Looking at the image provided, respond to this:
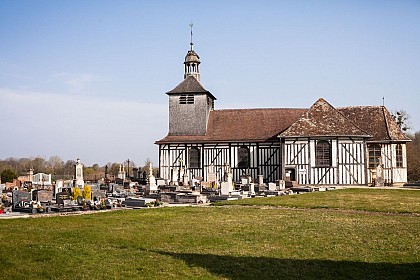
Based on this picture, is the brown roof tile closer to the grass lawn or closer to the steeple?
the steeple

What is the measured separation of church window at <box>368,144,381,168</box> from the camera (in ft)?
106

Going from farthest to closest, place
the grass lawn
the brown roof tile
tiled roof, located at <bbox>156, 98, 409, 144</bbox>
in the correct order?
tiled roof, located at <bbox>156, 98, 409, 144</bbox>
the brown roof tile
the grass lawn

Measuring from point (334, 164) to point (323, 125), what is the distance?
8.88 feet

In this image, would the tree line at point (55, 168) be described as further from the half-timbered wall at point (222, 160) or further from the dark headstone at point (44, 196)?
the dark headstone at point (44, 196)

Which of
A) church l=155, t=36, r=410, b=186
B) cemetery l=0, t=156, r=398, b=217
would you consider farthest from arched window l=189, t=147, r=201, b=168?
cemetery l=0, t=156, r=398, b=217

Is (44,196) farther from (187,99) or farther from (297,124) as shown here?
(187,99)

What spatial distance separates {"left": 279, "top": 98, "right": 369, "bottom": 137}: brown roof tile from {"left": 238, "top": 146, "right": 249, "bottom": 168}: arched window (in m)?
3.69

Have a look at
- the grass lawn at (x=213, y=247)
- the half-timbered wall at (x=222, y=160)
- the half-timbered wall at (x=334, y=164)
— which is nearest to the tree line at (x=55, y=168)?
the half-timbered wall at (x=222, y=160)

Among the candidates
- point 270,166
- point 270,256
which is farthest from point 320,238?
point 270,166

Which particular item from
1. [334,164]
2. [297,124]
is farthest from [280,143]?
[334,164]

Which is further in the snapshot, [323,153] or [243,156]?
[243,156]

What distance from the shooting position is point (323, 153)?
30.8 m

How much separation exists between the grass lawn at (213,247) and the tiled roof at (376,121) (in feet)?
61.2

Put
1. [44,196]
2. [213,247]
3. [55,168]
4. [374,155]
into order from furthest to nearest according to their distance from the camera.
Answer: [55,168]
[374,155]
[44,196]
[213,247]
